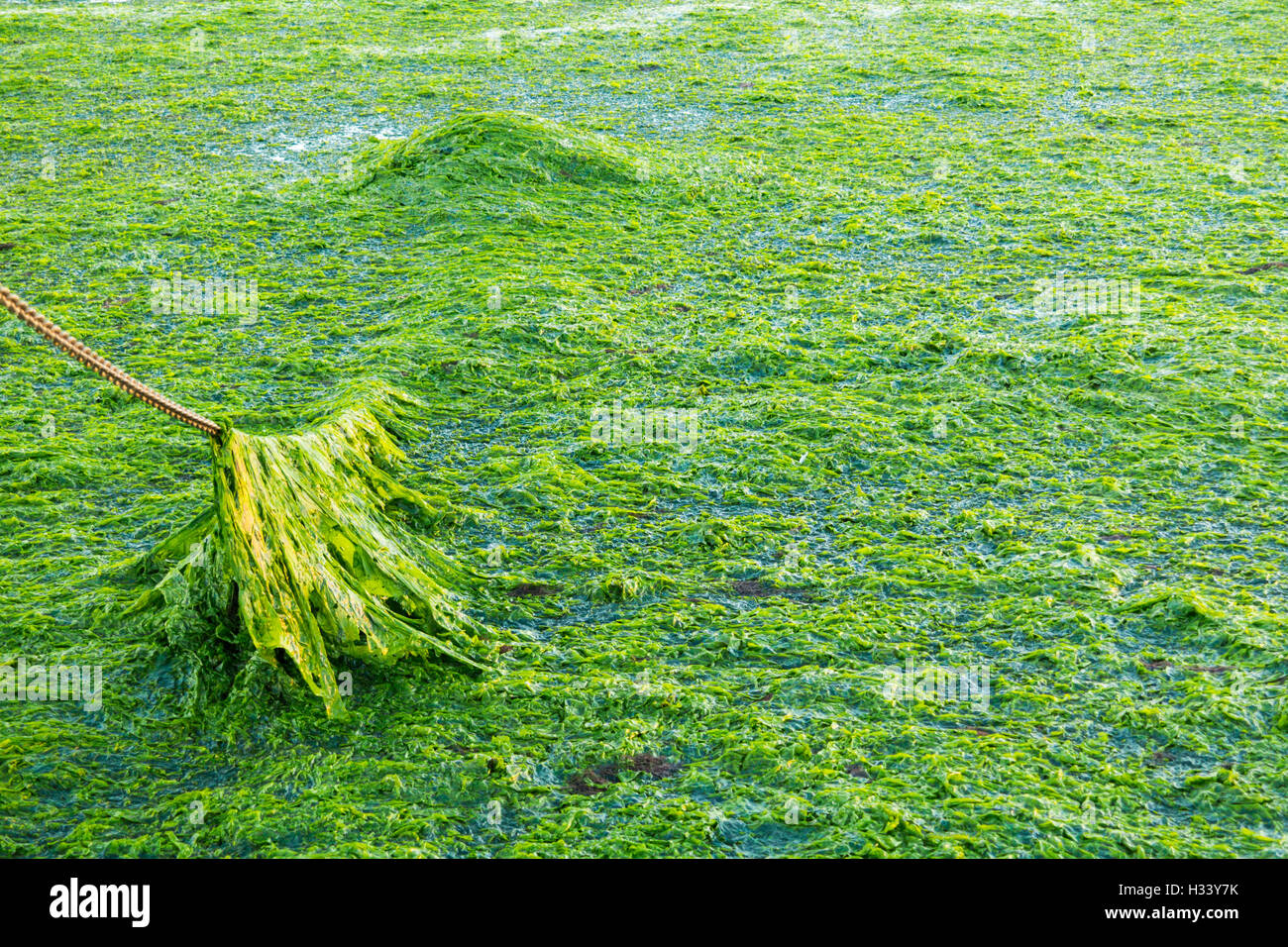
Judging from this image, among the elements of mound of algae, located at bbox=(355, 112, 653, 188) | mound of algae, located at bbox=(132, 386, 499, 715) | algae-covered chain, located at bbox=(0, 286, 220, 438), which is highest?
mound of algae, located at bbox=(355, 112, 653, 188)

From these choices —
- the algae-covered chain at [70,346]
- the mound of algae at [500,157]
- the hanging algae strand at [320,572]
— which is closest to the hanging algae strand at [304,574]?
the hanging algae strand at [320,572]

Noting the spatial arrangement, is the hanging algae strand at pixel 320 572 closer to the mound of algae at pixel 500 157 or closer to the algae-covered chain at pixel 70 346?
the algae-covered chain at pixel 70 346

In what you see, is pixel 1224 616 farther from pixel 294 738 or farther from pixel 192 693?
pixel 192 693

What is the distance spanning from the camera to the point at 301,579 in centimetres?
370

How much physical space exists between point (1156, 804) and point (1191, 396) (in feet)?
8.19

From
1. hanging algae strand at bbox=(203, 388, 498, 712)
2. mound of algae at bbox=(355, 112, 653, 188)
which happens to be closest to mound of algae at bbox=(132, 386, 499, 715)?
hanging algae strand at bbox=(203, 388, 498, 712)

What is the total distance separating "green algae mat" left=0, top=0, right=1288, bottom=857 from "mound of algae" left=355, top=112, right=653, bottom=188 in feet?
0.12

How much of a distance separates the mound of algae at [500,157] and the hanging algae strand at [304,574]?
3.88 meters

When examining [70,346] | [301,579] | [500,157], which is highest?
[500,157]

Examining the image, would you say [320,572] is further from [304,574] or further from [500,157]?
[500,157]

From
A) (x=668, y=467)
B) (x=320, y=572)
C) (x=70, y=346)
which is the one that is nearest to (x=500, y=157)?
(x=668, y=467)

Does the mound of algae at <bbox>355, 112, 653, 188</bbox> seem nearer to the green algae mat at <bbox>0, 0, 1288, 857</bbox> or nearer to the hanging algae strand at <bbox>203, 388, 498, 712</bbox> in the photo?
the green algae mat at <bbox>0, 0, 1288, 857</bbox>

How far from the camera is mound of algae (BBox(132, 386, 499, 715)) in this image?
11.9 feet

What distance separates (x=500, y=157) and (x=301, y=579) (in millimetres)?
4618
